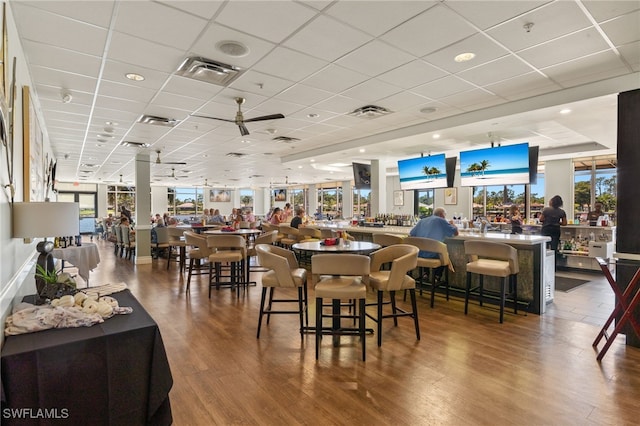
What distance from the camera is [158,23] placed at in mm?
2906

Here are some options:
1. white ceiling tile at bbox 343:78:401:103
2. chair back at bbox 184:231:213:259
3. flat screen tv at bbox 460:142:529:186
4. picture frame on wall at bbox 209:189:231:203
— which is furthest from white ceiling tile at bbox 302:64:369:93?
picture frame on wall at bbox 209:189:231:203

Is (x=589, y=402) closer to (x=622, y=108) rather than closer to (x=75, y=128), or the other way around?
(x=622, y=108)

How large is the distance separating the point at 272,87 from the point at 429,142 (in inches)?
160

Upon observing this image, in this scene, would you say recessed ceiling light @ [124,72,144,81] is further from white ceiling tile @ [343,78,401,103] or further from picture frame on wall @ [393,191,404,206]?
picture frame on wall @ [393,191,404,206]

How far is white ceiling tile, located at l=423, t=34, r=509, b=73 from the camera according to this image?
3279mm

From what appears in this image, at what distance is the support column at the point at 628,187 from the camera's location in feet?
11.6

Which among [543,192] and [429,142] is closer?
[429,142]

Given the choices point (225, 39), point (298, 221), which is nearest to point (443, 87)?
point (225, 39)

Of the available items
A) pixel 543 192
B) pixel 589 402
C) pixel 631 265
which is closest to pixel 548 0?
pixel 631 265

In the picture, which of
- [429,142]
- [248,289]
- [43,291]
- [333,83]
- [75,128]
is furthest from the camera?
[429,142]

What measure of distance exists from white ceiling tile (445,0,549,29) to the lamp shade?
3.28m

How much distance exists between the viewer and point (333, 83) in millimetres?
4340

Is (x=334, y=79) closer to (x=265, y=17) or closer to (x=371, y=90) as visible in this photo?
(x=371, y=90)

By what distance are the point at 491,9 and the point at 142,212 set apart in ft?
29.0
